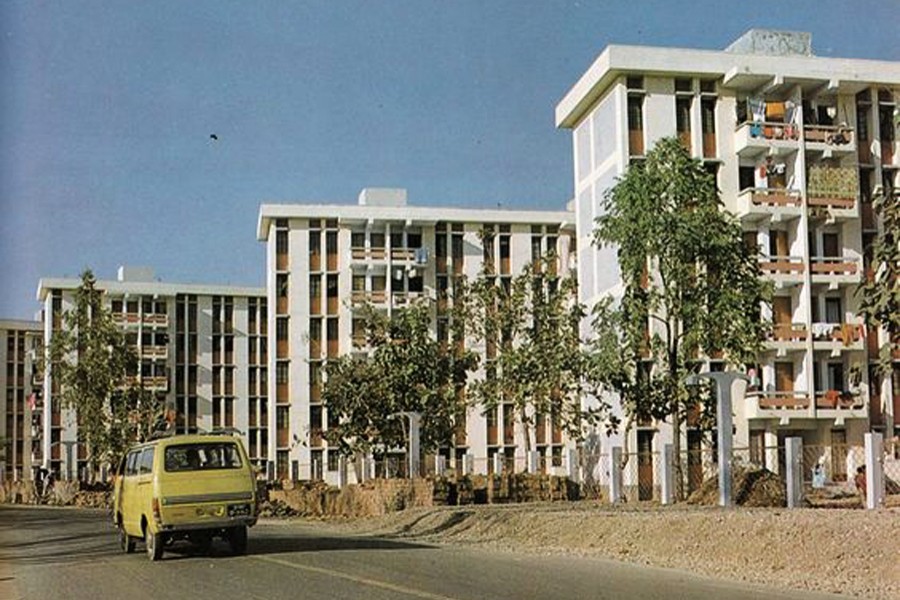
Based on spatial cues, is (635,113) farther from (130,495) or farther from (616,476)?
(130,495)

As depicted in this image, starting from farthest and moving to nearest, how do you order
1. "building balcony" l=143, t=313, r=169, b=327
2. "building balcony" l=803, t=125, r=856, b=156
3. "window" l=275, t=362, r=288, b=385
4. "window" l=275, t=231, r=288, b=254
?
1. "building balcony" l=143, t=313, r=169, b=327
2. "window" l=275, t=362, r=288, b=385
3. "window" l=275, t=231, r=288, b=254
4. "building balcony" l=803, t=125, r=856, b=156

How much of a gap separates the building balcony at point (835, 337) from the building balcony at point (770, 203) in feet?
15.7

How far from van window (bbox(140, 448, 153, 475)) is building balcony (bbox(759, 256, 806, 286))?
34.8 meters

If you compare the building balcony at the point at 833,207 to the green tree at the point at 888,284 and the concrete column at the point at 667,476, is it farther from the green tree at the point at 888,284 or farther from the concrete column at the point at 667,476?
the green tree at the point at 888,284

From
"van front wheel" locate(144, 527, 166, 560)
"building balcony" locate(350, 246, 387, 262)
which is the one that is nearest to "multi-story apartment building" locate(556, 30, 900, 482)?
"building balcony" locate(350, 246, 387, 262)

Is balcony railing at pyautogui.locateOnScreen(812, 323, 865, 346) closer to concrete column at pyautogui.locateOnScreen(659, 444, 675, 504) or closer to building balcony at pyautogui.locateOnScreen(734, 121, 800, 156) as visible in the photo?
building balcony at pyautogui.locateOnScreen(734, 121, 800, 156)

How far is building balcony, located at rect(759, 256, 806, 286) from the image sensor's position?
50625 mm

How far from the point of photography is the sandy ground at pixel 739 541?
15750 mm

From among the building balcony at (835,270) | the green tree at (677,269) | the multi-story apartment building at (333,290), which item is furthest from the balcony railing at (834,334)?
the multi-story apartment building at (333,290)

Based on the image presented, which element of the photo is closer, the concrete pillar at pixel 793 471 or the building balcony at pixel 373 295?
the concrete pillar at pixel 793 471

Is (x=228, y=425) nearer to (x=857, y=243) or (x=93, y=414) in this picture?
(x=93, y=414)

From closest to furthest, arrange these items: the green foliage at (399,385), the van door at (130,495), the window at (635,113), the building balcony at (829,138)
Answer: the van door at (130,495) → the green foliage at (399,385) → the window at (635,113) → the building balcony at (829,138)

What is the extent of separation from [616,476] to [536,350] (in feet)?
28.7

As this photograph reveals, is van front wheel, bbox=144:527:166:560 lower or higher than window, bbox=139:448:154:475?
lower
